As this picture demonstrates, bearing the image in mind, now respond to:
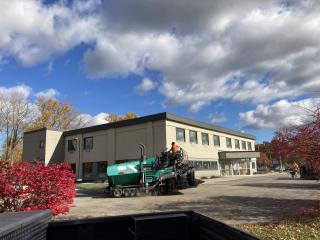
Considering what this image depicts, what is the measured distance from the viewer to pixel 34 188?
11172 millimetres

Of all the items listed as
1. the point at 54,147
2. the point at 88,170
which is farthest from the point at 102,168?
the point at 54,147

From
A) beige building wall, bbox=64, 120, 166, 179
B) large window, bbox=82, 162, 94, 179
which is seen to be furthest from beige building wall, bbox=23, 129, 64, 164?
large window, bbox=82, 162, 94, 179

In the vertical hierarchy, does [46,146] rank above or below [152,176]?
above

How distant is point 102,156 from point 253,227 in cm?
3593

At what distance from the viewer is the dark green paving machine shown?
73.7 ft

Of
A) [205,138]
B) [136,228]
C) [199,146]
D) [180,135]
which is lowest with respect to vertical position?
[136,228]

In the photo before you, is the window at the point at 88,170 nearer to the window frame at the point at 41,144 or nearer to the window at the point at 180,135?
the window frame at the point at 41,144

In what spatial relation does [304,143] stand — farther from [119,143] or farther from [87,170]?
[87,170]

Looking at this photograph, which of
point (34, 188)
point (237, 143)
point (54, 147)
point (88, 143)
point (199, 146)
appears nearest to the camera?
point (34, 188)

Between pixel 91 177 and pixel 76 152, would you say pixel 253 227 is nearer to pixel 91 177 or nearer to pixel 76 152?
pixel 91 177

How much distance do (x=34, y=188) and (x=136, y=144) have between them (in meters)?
29.0

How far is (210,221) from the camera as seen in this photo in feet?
14.3

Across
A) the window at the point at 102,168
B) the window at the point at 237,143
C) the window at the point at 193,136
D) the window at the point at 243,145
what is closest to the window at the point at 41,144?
the window at the point at 102,168

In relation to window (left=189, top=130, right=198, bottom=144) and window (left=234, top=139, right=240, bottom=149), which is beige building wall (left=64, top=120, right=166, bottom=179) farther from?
window (left=234, top=139, right=240, bottom=149)
